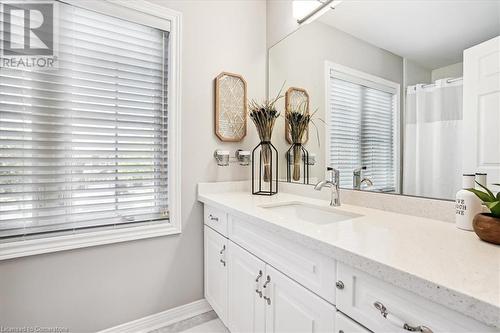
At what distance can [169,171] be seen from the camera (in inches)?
64.7

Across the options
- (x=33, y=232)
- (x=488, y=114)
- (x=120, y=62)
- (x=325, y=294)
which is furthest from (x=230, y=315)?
(x=120, y=62)

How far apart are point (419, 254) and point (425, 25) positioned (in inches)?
40.1

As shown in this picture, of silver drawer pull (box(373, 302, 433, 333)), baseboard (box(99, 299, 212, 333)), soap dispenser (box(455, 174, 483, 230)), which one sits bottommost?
baseboard (box(99, 299, 212, 333))

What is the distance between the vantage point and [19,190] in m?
1.26

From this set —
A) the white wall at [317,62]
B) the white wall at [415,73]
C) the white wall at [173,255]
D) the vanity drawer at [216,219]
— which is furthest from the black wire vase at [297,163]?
the white wall at [415,73]

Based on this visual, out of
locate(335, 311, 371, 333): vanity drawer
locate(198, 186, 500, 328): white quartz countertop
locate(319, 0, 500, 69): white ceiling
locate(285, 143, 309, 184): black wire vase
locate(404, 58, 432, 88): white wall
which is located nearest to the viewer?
locate(198, 186, 500, 328): white quartz countertop

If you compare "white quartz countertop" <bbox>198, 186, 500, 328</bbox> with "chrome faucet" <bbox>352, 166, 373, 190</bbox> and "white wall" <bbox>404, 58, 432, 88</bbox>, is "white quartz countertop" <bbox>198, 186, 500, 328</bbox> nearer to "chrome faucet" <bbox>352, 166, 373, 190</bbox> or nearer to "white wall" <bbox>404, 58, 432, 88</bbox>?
"chrome faucet" <bbox>352, 166, 373, 190</bbox>

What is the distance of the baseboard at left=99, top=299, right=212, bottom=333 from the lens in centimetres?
152

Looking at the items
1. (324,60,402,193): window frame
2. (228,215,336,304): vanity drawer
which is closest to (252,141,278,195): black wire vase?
(324,60,402,193): window frame

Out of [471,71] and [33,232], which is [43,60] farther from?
[471,71]

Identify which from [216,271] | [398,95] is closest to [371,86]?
[398,95]

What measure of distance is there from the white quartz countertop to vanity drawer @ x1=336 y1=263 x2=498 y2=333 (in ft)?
0.14

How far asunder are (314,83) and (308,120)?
0.24 meters

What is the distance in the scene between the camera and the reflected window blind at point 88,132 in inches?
49.6
